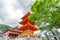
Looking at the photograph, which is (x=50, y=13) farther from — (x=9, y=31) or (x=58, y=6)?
(x=9, y=31)

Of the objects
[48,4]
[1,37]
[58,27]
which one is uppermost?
[48,4]

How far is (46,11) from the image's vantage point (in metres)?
11.6

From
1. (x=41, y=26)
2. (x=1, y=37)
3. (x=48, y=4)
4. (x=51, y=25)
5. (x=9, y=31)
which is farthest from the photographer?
(x=9, y=31)

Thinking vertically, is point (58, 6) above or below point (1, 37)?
above

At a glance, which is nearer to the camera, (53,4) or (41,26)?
(53,4)

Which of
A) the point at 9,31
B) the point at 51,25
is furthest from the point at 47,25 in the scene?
the point at 9,31

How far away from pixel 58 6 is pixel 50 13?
2.99ft

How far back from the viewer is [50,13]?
38.8 feet

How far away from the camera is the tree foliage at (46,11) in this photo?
457 inches

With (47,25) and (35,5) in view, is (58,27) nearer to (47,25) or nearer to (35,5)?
(47,25)

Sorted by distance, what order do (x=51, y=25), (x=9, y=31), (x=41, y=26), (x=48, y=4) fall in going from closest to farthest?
(x=48, y=4)
(x=51, y=25)
(x=41, y=26)
(x=9, y=31)

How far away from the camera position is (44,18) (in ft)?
39.8

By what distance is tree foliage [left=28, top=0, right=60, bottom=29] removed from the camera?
11.6 meters

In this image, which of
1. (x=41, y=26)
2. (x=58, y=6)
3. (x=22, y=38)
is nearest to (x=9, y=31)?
(x=41, y=26)
